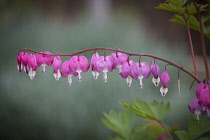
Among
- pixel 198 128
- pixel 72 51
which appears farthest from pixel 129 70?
pixel 72 51

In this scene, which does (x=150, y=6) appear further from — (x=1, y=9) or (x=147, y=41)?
(x=1, y=9)

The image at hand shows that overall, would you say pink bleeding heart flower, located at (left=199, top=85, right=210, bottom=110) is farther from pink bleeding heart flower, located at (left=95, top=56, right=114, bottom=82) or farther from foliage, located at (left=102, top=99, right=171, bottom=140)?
pink bleeding heart flower, located at (left=95, top=56, right=114, bottom=82)

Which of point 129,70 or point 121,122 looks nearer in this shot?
point 121,122

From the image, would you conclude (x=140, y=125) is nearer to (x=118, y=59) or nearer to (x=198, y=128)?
(x=198, y=128)

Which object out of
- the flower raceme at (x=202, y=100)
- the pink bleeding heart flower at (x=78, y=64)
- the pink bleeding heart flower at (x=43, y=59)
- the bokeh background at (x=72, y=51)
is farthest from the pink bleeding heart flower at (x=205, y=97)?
the bokeh background at (x=72, y=51)

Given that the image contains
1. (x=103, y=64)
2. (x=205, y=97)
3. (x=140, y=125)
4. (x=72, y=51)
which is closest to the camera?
(x=140, y=125)
